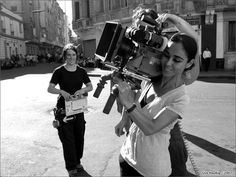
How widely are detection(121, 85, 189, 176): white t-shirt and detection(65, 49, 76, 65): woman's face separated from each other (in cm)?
223

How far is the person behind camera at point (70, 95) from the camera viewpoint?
408cm

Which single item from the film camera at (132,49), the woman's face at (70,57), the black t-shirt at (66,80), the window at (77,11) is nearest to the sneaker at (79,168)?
the black t-shirt at (66,80)

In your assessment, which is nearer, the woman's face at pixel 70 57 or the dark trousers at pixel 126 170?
the dark trousers at pixel 126 170

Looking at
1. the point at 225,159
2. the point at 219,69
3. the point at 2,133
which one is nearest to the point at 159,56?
the point at 225,159

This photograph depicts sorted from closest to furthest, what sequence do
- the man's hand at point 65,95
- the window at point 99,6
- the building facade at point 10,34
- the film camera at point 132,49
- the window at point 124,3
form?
the film camera at point 132,49
the man's hand at point 65,95
the window at point 124,3
the window at point 99,6
the building facade at point 10,34

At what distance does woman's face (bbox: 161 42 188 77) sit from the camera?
A: 1.83 m

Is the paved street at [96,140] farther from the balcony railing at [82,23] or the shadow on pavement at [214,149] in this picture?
the balcony railing at [82,23]

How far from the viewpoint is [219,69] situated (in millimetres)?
21250

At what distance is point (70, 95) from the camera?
4.09 m

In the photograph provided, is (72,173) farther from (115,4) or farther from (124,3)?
(115,4)

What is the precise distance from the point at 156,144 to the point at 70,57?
2371 mm

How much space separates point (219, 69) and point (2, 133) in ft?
58.0

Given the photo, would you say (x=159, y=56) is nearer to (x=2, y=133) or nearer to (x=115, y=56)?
(x=115, y=56)

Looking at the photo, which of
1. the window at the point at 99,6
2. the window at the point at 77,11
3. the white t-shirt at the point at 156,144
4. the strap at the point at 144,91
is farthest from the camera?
the window at the point at 77,11
